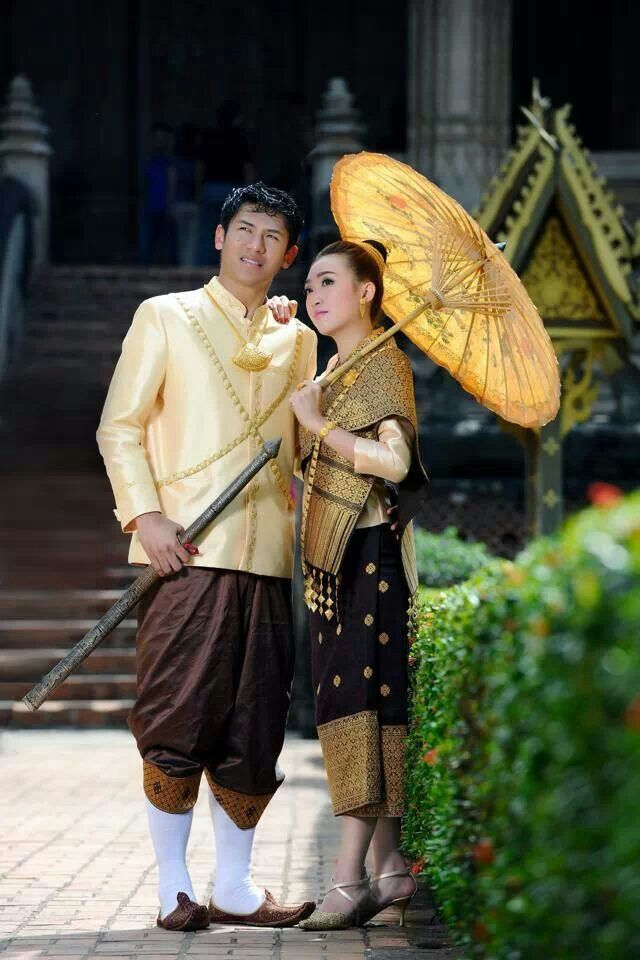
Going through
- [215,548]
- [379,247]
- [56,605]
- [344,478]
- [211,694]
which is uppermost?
[379,247]

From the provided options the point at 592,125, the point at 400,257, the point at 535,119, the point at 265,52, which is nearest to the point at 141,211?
the point at 265,52

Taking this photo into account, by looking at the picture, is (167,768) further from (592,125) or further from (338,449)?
(592,125)

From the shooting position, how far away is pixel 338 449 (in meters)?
4.71

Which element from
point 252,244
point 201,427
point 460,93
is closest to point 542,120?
point 252,244

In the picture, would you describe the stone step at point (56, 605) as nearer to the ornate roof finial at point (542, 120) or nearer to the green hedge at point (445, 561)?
the green hedge at point (445, 561)

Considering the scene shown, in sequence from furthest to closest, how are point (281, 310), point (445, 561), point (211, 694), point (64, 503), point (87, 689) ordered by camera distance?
1. point (64, 503)
2. point (87, 689)
3. point (445, 561)
4. point (281, 310)
5. point (211, 694)

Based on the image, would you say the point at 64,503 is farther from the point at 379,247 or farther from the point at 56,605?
the point at 379,247

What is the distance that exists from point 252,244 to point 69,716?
250 inches

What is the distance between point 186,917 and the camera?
185 inches

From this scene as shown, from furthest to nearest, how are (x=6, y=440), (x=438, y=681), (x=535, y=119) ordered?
(x=6, y=440), (x=535, y=119), (x=438, y=681)

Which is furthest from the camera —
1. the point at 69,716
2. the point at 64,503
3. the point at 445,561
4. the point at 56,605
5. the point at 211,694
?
the point at 64,503

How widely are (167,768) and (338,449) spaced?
1.02 meters

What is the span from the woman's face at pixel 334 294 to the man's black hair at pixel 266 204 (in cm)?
19

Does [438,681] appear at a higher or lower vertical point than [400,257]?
lower
